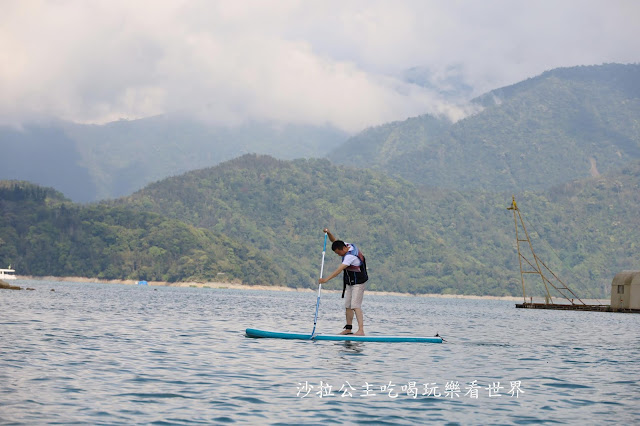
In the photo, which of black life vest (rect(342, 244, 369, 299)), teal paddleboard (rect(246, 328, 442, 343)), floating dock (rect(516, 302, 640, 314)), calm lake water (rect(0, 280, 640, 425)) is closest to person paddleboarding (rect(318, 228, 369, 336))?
black life vest (rect(342, 244, 369, 299))

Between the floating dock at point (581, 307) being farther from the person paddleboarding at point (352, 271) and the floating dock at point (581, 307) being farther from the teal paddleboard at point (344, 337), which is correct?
the person paddleboarding at point (352, 271)

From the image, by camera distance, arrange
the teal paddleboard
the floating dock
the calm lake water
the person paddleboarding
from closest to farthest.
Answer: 1. the calm lake water
2. the person paddleboarding
3. the teal paddleboard
4. the floating dock

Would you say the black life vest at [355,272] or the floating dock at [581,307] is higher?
the black life vest at [355,272]

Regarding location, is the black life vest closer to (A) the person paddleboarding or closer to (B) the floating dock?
(A) the person paddleboarding

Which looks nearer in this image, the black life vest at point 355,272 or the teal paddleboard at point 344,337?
the black life vest at point 355,272

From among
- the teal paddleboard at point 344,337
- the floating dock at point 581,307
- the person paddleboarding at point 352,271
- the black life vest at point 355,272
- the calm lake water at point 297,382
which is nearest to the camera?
the calm lake water at point 297,382

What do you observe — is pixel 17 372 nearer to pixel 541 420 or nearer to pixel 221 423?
pixel 221 423

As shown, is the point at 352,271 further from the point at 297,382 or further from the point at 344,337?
the point at 297,382

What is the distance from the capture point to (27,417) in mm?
15031

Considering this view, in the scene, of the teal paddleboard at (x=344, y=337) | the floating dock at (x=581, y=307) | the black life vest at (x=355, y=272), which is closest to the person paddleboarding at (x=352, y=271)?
the black life vest at (x=355, y=272)

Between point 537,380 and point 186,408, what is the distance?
1056 centimetres

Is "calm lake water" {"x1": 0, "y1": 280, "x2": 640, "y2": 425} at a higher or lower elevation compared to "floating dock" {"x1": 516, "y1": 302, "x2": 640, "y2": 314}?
lower

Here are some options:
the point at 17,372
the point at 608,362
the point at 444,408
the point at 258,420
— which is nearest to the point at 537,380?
the point at 444,408

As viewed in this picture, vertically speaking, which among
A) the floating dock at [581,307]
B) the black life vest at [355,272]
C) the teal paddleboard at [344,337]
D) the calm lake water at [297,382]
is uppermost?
the black life vest at [355,272]
